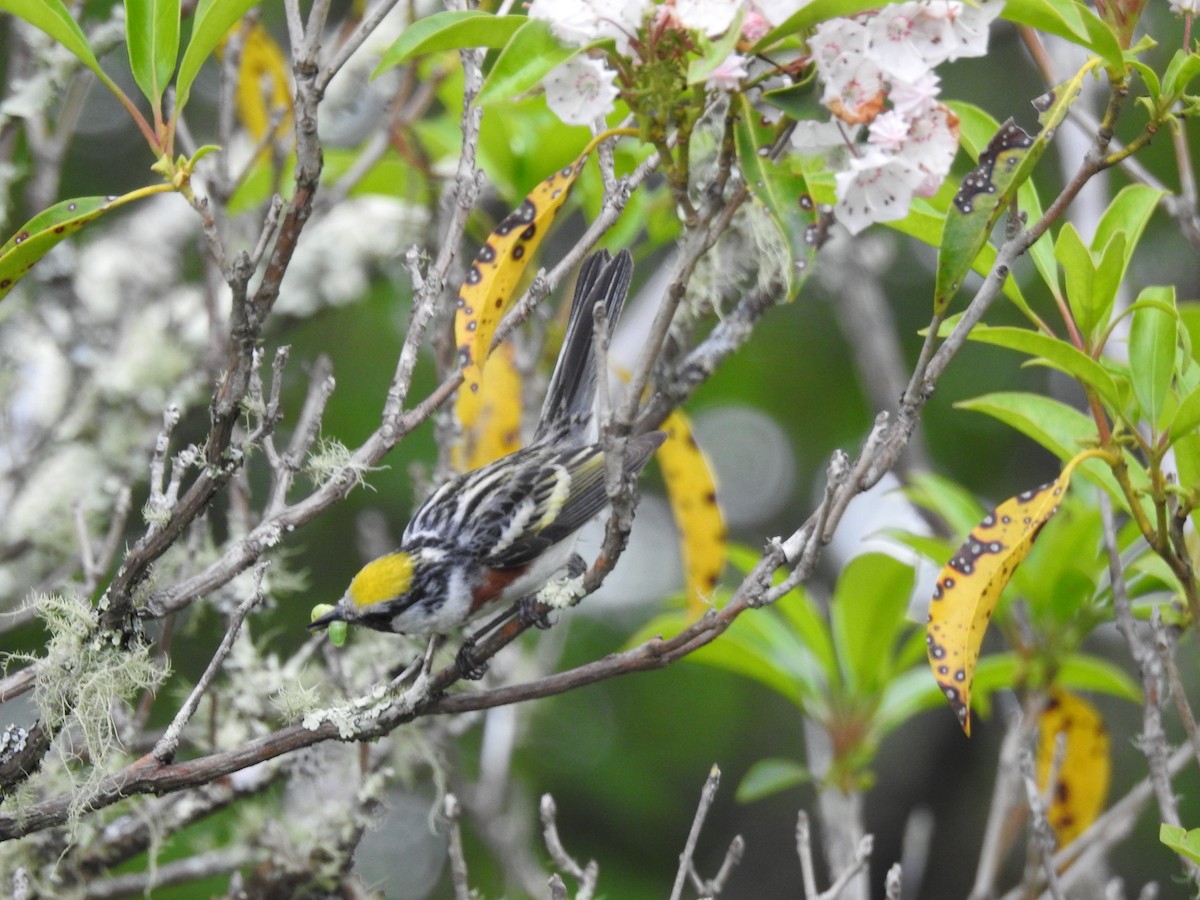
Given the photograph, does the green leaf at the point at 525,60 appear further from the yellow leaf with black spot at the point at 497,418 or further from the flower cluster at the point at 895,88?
the yellow leaf with black spot at the point at 497,418

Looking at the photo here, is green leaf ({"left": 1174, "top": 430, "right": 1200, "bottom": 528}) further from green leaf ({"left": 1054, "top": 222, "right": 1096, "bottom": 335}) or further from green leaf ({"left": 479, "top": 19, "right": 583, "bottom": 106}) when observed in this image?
green leaf ({"left": 479, "top": 19, "right": 583, "bottom": 106})

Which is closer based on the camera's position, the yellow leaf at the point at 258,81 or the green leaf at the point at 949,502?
the green leaf at the point at 949,502

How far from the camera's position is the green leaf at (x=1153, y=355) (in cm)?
217

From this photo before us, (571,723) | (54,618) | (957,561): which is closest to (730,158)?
(957,561)

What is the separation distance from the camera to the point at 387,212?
5148mm

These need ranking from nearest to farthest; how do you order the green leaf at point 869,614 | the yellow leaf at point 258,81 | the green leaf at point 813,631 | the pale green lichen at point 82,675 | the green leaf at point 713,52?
the green leaf at point 713,52 < the pale green lichen at point 82,675 < the green leaf at point 869,614 < the green leaf at point 813,631 < the yellow leaf at point 258,81

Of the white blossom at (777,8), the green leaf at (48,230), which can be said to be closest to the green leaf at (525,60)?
the white blossom at (777,8)

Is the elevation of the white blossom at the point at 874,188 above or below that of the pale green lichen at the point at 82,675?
above

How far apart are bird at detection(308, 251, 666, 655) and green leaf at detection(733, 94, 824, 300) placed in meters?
0.79

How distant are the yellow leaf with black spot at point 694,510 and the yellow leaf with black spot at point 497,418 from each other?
1.55ft

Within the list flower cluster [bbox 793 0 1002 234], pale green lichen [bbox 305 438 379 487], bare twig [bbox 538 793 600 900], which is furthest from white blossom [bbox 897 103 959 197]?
bare twig [bbox 538 793 600 900]

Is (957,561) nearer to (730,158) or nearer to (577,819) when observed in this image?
(730,158)

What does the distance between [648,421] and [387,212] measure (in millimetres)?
2431

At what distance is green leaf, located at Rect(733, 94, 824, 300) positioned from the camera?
6.05 feet
